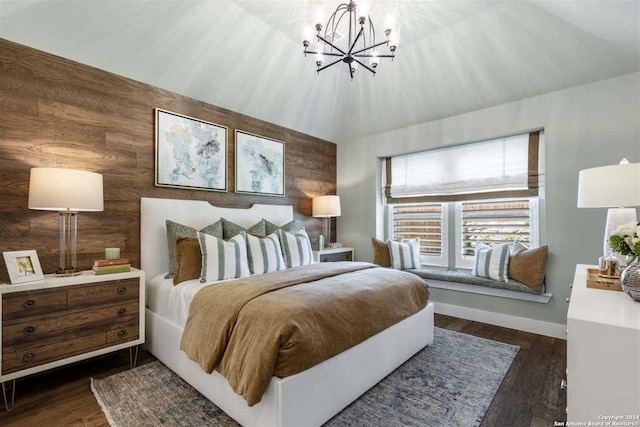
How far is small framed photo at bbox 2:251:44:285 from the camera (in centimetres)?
190

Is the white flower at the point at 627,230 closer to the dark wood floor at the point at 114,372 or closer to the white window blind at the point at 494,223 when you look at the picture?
the dark wood floor at the point at 114,372

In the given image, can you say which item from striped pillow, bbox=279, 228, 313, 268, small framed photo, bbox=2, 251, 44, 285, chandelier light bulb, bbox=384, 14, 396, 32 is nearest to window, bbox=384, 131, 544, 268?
striped pillow, bbox=279, 228, 313, 268

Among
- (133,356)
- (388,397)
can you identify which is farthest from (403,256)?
(133,356)

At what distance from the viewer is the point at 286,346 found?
58.3 inches

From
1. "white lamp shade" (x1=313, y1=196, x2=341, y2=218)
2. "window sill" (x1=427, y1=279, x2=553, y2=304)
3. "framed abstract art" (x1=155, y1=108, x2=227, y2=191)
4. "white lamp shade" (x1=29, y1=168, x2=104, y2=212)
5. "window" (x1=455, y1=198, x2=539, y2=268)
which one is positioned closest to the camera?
"white lamp shade" (x1=29, y1=168, x2=104, y2=212)

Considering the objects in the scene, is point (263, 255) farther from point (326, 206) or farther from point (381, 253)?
point (381, 253)

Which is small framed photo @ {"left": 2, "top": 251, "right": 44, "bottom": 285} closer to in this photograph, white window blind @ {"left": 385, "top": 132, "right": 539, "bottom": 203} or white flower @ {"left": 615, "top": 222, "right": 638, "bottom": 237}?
white flower @ {"left": 615, "top": 222, "right": 638, "bottom": 237}

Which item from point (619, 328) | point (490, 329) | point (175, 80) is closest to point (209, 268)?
Result: point (175, 80)

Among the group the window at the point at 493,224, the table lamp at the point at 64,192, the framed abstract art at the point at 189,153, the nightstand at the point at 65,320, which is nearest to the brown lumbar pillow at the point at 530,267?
the window at the point at 493,224

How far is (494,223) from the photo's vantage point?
358 centimetres

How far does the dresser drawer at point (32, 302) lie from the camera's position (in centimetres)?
181

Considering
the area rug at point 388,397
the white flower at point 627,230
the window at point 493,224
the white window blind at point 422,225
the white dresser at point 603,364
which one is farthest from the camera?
the white window blind at point 422,225

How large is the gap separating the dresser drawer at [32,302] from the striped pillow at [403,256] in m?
3.40

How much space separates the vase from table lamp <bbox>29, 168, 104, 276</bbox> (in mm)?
3165
